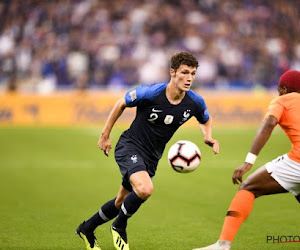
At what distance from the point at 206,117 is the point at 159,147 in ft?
2.41

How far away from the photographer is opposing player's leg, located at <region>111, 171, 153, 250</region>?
5.65m

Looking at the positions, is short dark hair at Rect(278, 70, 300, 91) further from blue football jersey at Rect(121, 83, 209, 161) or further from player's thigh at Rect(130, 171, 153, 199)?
player's thigh at Rect(130, 171, 153, 199)

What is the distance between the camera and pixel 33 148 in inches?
617

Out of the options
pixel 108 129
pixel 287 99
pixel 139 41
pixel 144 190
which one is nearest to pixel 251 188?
pixel 287 99

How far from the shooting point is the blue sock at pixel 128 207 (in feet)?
18.8

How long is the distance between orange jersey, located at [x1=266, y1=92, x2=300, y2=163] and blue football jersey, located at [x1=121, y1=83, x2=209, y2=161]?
1.19 metres

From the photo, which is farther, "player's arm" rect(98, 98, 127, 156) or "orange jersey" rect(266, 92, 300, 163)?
"player's arm" rect(98, 98, 127, 156)

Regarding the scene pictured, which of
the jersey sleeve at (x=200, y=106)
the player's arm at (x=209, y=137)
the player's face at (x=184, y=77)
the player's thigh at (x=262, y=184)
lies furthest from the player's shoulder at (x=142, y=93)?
the player's thigh at (x=262, y=184)

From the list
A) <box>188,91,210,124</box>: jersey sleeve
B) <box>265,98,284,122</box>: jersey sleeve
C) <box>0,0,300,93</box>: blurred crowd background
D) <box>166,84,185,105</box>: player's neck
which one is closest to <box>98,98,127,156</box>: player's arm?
<box>166,84,185,105</box>: player's neck

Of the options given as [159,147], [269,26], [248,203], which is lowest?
[248,203]

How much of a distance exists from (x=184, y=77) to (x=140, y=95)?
53 cm

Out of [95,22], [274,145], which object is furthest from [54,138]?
[95,22]

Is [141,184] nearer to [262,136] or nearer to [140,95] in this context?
[140,95]

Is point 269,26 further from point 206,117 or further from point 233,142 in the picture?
point 206,117
